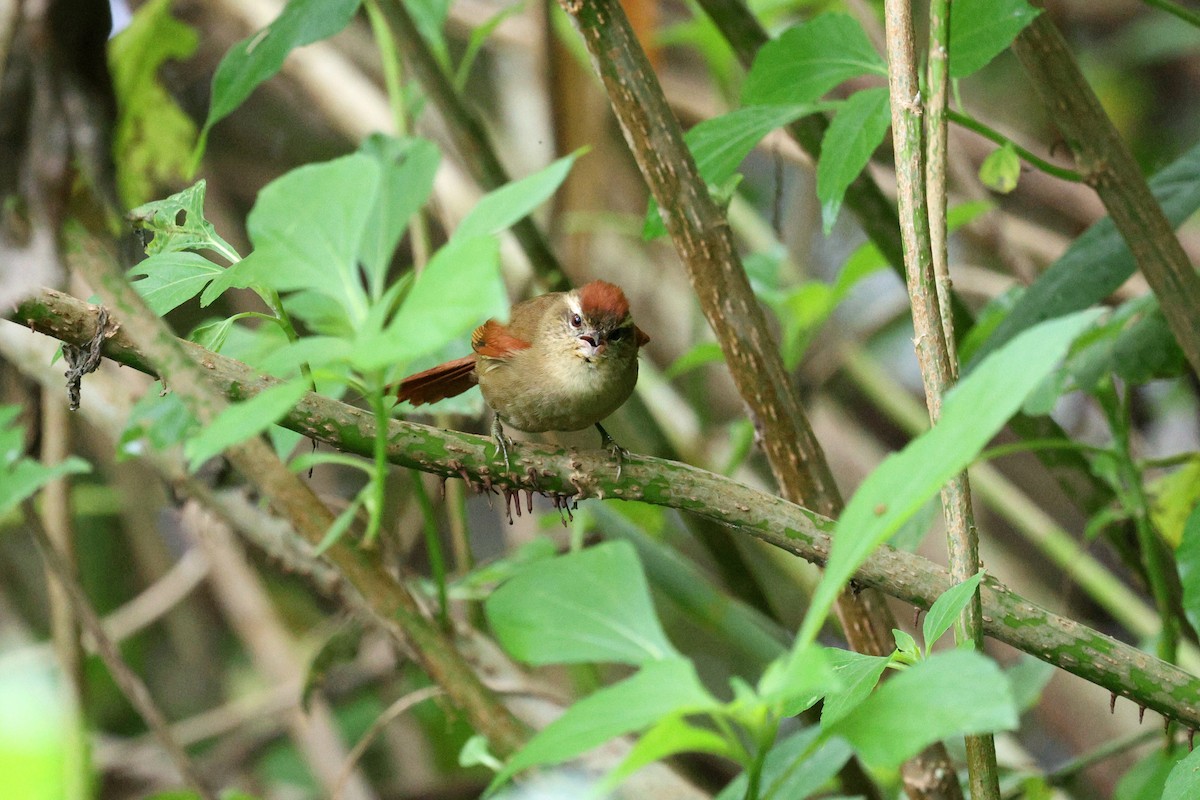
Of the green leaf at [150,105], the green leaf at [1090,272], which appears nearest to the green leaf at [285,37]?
the green leaf at [1090,272]

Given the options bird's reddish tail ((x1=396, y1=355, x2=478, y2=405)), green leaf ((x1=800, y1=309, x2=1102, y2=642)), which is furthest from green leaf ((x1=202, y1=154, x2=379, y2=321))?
bird's reddish tail ((x1=396, y1=355, x2=478, y2=405))

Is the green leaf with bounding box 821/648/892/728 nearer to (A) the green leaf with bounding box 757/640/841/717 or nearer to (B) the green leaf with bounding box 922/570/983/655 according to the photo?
(B) the green leaf with bounding box 922/570/983/655

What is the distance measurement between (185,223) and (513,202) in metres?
0.50

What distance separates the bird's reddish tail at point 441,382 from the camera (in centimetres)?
173

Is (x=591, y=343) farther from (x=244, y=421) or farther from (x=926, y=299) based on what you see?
(x=244, y=421)

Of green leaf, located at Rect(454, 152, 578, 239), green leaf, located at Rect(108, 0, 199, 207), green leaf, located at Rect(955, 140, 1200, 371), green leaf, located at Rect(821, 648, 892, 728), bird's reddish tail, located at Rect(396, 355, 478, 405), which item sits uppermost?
green leaf, located at Rect(108, 0, 199, 207)

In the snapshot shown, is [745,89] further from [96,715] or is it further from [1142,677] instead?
[96,715]

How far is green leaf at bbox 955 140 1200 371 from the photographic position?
148 cm

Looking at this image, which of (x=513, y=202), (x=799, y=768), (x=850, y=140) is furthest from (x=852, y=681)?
(x=850, y=140)

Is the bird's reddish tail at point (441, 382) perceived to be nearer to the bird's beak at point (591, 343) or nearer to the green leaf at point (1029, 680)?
the bird's beak at point (591, 343)

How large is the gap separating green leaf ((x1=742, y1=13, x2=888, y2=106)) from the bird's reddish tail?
2.11 ft

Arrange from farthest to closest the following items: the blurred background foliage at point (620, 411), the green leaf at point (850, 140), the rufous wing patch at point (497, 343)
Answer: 1. the blurred background foliage at point (620, 411)
2. the rufous wing patch at point (497, 343)
3. the green leaf at point (850, 140)

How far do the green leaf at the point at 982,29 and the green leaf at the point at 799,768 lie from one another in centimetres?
74

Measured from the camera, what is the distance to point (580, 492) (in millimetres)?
1207
